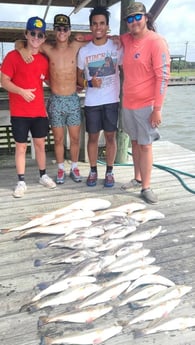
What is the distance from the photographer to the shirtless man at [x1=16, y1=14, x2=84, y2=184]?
3361mm

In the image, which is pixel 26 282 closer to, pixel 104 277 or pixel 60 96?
pixel 104 277

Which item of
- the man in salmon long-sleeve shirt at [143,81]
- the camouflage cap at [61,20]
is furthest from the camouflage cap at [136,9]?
→ the camouflage cap at [61,20]

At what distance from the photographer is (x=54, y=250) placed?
260cm

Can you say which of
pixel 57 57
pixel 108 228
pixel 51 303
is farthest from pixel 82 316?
pixel 57 57

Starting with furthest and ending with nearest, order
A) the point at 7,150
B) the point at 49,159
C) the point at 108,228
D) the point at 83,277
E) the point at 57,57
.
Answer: the point at 7,150
the point at 49,159
the point at 57,57
the point at 108,228
the point at 83,277

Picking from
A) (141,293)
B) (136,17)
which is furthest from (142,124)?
(141,293)

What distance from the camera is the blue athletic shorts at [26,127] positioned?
344 cm

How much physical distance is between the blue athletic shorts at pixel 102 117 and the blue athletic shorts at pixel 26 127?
449 mm

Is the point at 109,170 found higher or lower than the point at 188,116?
higher

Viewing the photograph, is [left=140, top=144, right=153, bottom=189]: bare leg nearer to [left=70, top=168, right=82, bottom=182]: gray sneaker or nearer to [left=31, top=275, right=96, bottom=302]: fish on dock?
[left=70, top=168, right=82, bottom=182]: gray sneaker

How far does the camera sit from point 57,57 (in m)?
3.46

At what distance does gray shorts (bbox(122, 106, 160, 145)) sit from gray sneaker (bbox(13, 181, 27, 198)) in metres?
1.29

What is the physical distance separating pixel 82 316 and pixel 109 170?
2.15m

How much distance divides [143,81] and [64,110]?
90cm
